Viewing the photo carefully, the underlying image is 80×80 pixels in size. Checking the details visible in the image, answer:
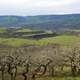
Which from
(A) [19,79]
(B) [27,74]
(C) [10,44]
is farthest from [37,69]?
(C) [10,44]

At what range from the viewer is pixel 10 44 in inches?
6344

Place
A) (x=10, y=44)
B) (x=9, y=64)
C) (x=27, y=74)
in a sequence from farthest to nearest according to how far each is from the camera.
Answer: (x=10, y=44) → (x=27, y=74) → (x=9, y=64)

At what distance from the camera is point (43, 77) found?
85875 mm

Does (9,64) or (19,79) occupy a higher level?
(9,64)

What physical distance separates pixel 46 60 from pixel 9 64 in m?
22.2

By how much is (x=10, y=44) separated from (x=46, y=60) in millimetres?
64401

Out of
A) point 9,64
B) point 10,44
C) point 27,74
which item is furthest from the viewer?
point 10,44

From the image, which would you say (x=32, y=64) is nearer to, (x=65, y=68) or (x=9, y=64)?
(x=65, y=68)

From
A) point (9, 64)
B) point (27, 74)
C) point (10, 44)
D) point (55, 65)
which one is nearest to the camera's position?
point (9, 64)

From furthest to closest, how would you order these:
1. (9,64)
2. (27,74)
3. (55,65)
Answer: (55,65), (27,74), (9,64)

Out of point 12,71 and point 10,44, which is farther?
point 10,44

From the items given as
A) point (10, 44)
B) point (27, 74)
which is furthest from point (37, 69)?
point (10, 44)

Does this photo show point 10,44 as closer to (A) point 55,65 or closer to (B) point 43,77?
(A) point 55,65

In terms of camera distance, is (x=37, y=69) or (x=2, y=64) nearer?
(x=2, y=64)
